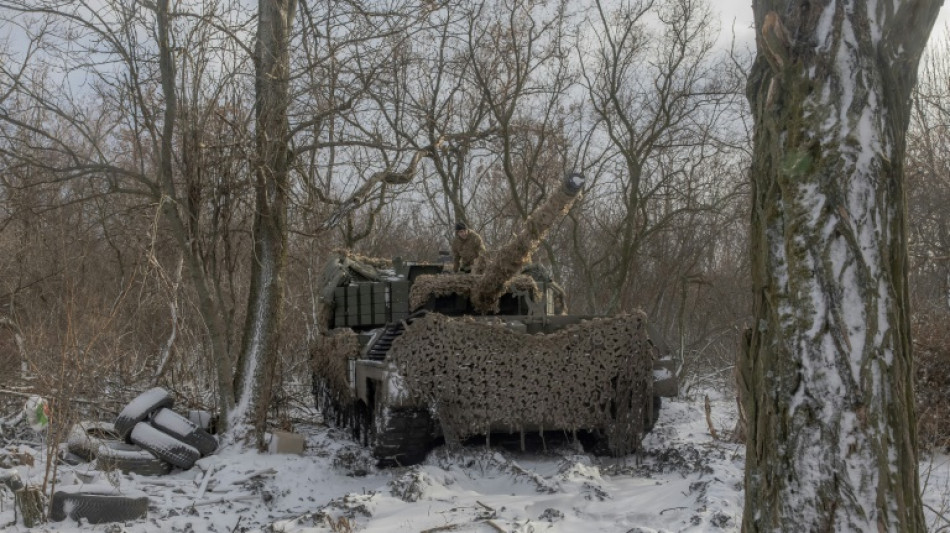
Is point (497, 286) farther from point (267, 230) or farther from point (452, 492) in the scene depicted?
point (267, 230)

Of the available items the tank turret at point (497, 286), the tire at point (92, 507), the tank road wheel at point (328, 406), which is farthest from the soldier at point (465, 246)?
the tire at point (92, 507)

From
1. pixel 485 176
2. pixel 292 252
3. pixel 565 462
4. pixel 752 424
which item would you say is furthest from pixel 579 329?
pixel 485 176

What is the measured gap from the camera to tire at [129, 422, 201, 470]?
26.6 feet

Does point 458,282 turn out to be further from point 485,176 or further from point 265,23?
point 485,176

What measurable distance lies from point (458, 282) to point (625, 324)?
6.45ft

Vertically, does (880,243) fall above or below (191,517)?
above

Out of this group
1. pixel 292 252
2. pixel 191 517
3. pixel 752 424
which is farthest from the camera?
pixel 292 252

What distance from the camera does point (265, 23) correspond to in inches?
378

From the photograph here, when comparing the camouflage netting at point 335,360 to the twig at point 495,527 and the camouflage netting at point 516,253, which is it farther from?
the twig at point 495,527

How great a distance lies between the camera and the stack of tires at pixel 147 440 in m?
7.93

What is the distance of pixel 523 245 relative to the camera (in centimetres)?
795

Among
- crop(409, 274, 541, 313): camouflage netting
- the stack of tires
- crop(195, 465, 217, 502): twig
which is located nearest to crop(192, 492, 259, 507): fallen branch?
crop(195, 465, 217, 502): twig

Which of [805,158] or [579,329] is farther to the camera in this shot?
[579,329]

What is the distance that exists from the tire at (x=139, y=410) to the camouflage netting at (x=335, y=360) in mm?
1917
